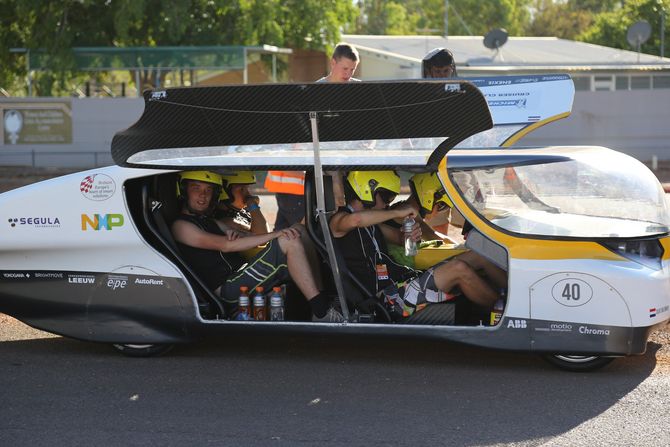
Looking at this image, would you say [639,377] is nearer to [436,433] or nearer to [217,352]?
[436,433]

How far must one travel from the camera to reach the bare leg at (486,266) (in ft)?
21.1

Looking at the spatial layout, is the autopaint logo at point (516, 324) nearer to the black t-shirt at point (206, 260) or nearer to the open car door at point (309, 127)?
the open car door at point (309, 127)

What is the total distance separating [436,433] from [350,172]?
1.91m

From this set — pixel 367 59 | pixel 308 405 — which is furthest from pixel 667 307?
pixel 367 59

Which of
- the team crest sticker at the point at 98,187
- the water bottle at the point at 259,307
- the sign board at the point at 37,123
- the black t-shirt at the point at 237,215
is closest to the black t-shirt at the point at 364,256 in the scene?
the water bottle at the point at 259,307

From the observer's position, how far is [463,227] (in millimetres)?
6711

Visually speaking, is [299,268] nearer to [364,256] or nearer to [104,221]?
[364,256]

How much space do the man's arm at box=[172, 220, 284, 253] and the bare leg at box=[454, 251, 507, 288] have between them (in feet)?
4.19

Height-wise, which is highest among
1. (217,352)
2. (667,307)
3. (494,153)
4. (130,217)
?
(494,153)

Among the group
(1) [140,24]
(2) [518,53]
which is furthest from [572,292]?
(2) [518,53]

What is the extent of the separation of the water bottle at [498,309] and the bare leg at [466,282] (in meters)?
0.05

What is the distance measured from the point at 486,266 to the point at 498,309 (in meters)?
0.33


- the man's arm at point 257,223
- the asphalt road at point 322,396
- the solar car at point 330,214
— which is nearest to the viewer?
the asphalt road at point 322,396

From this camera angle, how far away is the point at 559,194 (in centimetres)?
602
